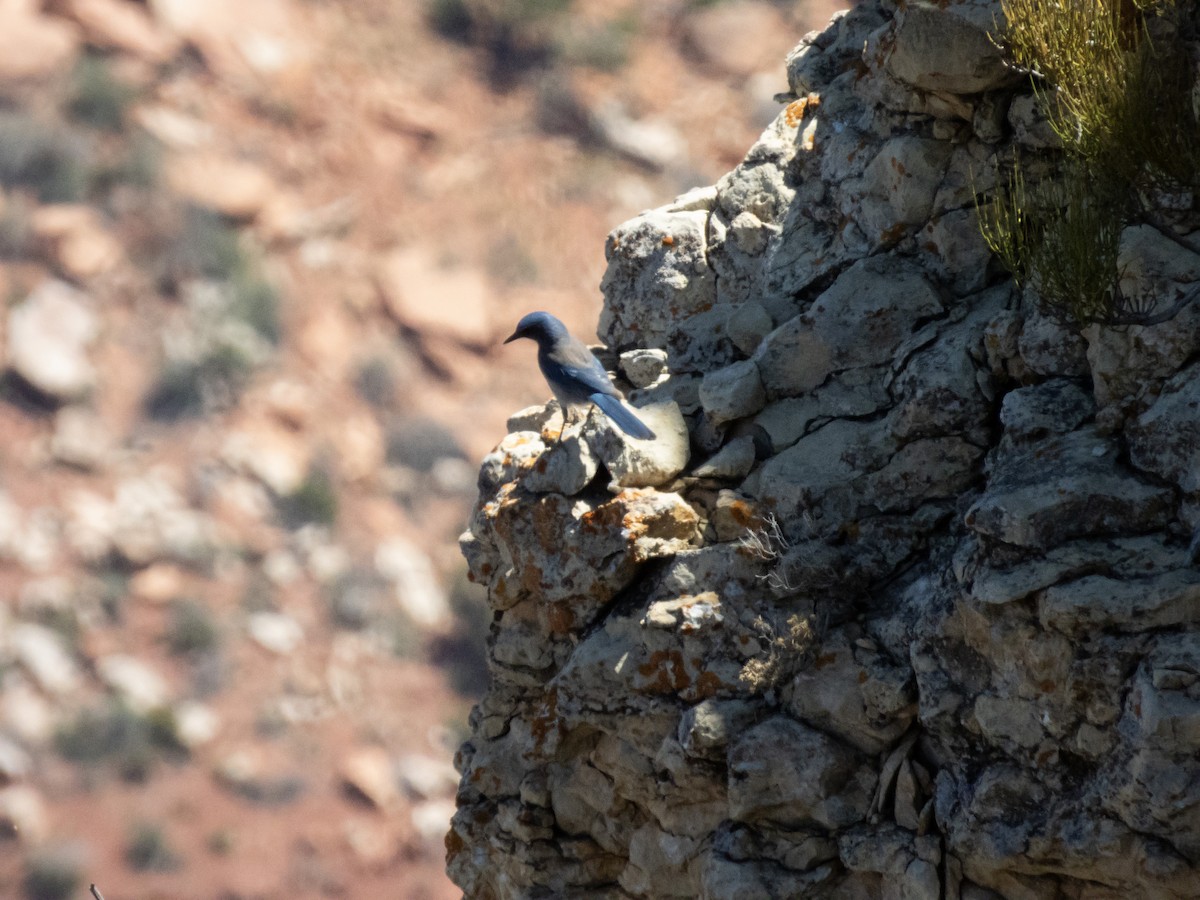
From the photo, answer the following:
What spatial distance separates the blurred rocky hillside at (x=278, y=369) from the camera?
1759 centimetres

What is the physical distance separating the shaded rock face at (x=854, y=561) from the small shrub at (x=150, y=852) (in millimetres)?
12260

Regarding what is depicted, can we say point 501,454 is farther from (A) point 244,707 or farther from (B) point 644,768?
(A) point 244,707

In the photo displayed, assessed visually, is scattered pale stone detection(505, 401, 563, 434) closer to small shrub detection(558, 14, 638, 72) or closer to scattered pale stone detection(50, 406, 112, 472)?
scattered pale stone detection(50, 406, 112, 472)

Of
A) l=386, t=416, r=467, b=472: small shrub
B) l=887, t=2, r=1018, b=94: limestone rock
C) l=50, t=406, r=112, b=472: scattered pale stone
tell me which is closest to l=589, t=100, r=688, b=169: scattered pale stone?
l=386, t=416, r=467, b=472: small shrub

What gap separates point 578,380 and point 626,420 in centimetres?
36

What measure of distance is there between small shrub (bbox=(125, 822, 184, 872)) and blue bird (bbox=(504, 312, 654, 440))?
13.4 metres

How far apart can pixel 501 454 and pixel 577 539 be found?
34.9 inches

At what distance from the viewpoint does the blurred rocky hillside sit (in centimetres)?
1759

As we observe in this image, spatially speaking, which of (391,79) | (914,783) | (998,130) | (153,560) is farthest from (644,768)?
(391,79)

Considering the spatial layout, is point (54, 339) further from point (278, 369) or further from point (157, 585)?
point (157, 585)

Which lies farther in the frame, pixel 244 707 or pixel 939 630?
pixel 244 707

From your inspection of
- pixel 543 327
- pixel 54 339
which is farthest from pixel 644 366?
pixel 54 339

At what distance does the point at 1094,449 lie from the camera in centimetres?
415

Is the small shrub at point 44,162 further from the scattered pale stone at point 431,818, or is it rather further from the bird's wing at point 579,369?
the bird's wing at point 579,369
